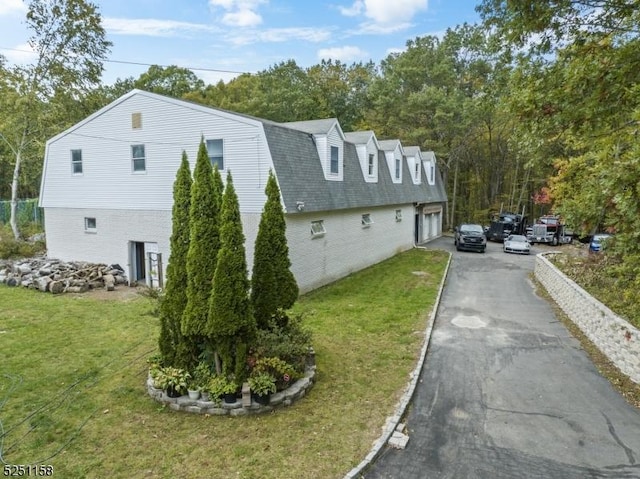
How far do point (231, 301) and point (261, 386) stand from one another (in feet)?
4.46

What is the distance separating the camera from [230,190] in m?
5.86

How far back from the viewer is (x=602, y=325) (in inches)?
331

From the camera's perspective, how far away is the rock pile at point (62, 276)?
44.1 feet

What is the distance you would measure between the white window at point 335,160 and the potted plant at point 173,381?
1022 centimetres

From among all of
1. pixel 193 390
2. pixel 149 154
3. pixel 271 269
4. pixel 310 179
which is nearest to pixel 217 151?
pixel 149 154

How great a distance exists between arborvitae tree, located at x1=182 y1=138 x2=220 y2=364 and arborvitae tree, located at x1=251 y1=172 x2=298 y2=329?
1542 millimetres

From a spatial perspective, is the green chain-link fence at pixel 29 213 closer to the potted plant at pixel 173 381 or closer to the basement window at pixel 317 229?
the basement window at pixel 317 229

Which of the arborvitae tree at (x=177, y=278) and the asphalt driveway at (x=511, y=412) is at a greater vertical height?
the arborvitae tree at (x=177, y=278)

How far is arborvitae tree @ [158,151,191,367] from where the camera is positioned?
6.02 metres

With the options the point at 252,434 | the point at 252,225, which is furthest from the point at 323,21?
the point at 252,434

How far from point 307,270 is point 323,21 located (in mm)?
9497

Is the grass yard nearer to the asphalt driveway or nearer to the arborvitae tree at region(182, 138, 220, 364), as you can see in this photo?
the asphalt driveway

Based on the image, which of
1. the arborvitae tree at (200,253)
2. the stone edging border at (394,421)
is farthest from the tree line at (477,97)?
the arborvitae tree at (200,253)

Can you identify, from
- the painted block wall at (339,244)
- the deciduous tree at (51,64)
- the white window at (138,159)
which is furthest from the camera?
the deciduous tree at (51,64)
